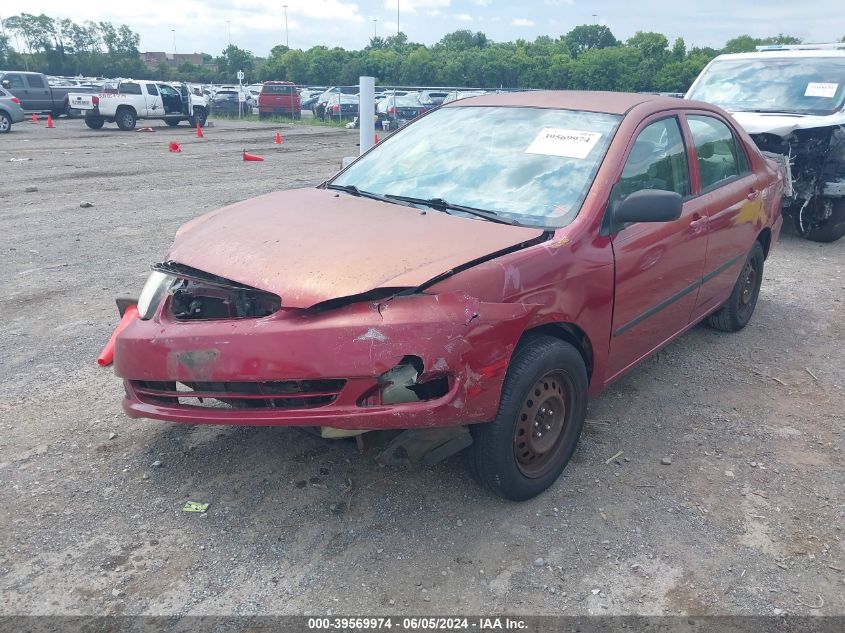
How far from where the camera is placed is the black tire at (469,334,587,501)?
2785mm

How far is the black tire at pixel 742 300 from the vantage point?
16.4 feet

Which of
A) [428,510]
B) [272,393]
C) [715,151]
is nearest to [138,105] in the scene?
[715,151]

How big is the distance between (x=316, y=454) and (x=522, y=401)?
1147mm

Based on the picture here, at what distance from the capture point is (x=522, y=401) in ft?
9.25

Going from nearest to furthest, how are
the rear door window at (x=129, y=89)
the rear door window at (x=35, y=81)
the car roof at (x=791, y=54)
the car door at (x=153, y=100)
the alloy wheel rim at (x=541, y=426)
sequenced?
1. the alloy wheel rim at (x=541, y=426)
2. the car roof at (x=791, y=54)
3. the rear door window at (x=129, y=89)
4. the car door at (x=153, y=100)
5. the rear door window at (x=35, y=81)

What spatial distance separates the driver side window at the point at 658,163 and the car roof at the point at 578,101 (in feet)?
0.49

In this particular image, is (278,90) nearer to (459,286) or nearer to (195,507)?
(195,507)

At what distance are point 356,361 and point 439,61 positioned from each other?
52906mm

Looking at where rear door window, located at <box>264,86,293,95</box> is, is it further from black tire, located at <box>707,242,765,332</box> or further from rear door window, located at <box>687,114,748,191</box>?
rear door window, located at <box>687,114,748,191</box>

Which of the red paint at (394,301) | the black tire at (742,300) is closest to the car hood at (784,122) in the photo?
the black tire at (742,300)

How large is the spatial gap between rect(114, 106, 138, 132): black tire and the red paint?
76.5 feet

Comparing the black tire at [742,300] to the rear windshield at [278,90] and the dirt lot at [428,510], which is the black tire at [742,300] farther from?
the rear windshield at [278,90]

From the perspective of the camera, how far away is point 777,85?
8500 millimetres

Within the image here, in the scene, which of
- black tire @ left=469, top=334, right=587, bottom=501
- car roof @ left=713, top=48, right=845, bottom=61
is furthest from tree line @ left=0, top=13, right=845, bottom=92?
black tire @ left=469, top=334, right=587, bottom=501
